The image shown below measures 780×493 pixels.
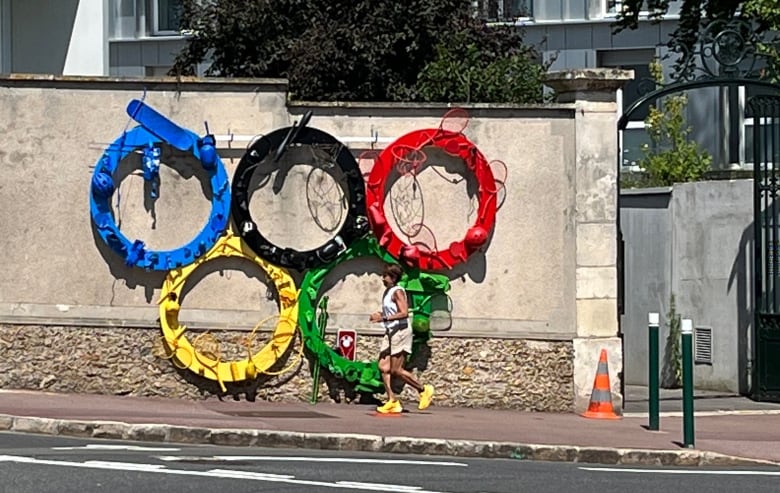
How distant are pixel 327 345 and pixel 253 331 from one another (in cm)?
85

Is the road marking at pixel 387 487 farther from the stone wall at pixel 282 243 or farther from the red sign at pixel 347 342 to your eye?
the stone wall at pixel 282 243

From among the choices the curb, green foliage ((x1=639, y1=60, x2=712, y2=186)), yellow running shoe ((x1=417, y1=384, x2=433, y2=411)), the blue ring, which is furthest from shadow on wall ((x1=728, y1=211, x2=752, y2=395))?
the blue ring

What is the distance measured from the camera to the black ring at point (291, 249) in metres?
16.3

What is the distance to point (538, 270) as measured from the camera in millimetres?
16672

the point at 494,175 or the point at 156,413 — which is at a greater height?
the point at 494,175

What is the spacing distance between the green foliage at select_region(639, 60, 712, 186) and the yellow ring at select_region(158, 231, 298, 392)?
10.4m

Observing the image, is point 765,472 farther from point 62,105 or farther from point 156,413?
point 62,105

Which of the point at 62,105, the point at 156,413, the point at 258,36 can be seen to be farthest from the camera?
the point at 258,36

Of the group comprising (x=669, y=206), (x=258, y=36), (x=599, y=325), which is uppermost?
(x=258, y=36)

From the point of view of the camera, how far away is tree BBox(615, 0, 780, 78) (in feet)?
67.1

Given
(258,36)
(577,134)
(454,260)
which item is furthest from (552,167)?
(258,36)

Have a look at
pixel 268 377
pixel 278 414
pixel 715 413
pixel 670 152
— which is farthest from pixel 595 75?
pixel 670 152

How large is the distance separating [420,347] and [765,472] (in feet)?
16.0

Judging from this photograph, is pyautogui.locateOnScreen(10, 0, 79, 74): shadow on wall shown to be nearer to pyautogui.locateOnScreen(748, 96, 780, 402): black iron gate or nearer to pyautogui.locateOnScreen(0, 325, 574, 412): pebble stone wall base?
pyautogui.locateOnScreen(0, 325, 574, 412): pebble stone wall base
